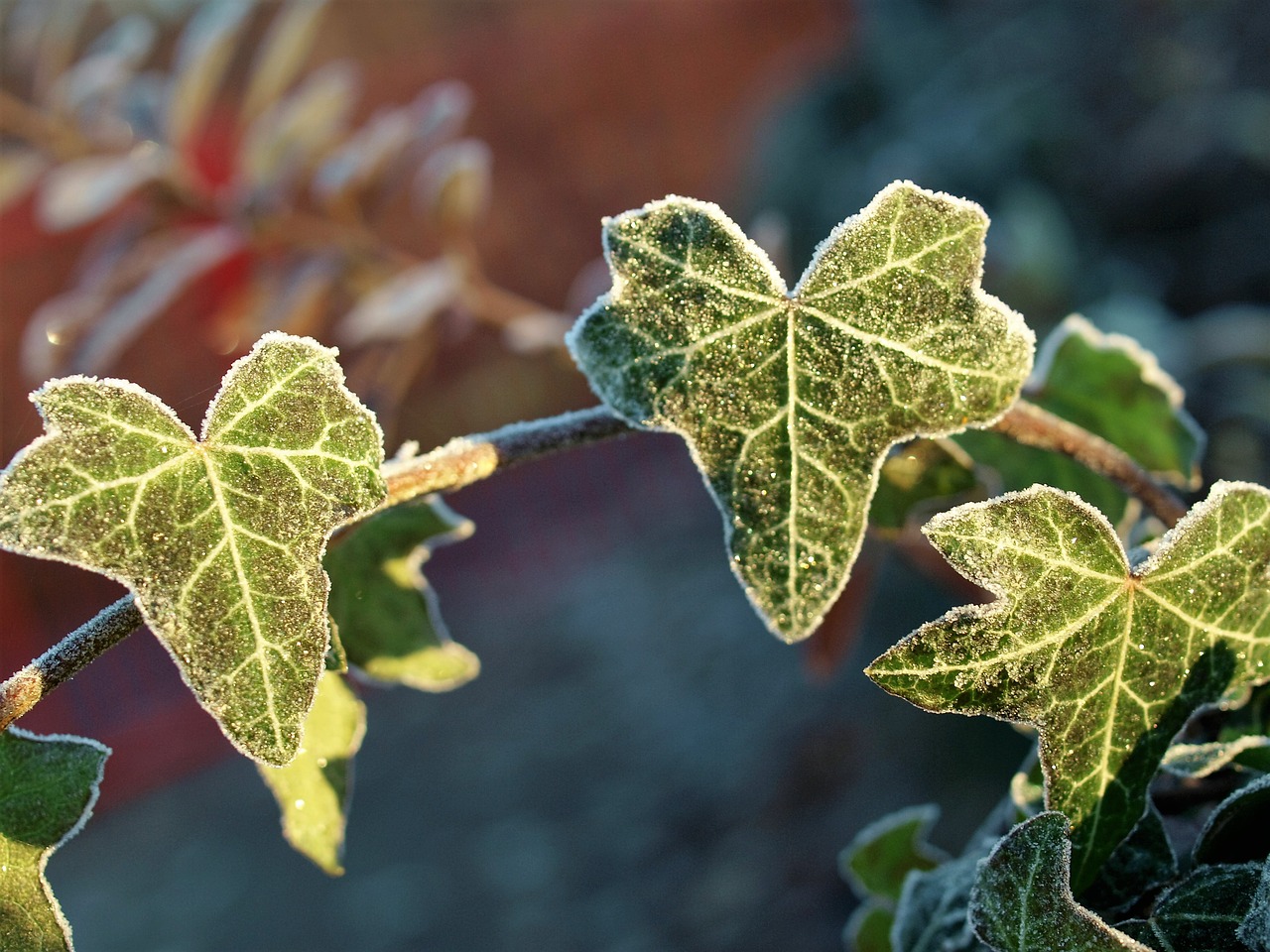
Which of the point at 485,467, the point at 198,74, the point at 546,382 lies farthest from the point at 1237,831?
the point at 546,382

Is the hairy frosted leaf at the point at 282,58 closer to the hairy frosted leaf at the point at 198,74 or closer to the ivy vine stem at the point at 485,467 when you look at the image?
the hairy frosted leaf at the point at 198,74

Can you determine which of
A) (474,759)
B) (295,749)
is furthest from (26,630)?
(295,749)

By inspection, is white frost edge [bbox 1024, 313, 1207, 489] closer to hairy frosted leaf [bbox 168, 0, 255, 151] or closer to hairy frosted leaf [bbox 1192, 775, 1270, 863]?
hairy frosted leaf [bbox 1192, 775, 1270, 863]

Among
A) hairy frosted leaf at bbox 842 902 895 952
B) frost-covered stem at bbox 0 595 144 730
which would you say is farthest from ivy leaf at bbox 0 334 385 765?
hairy frosted leaf at bbox 842 902 895 952

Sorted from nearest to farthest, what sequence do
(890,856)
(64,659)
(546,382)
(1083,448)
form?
(64,659), (1083,448), (890,856), (546,382)

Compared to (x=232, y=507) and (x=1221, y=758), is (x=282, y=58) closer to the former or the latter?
(x=232, y=507)

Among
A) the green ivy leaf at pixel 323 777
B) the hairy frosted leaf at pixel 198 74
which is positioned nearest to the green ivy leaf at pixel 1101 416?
the green ivy leaf at pixel 323 777
